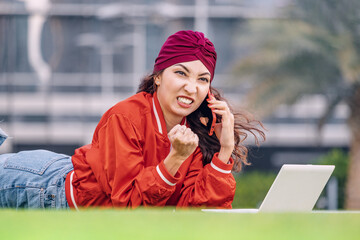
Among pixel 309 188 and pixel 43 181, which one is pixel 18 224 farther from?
pixel 43 181

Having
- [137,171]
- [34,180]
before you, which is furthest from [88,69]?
[137,171]

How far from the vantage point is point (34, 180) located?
12.6 ft

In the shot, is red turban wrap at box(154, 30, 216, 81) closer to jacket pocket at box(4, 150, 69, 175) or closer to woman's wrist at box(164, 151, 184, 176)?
woman's wrist at box(164, 151, 184, 176)

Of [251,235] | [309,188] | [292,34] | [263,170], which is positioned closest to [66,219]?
[251,235]

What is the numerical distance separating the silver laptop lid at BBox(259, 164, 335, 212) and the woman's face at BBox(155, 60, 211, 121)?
2.58 ft

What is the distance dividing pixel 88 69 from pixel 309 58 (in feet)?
34.9

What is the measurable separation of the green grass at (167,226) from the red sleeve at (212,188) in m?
1.83

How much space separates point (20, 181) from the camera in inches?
152

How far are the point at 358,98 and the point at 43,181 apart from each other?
10.6 meters

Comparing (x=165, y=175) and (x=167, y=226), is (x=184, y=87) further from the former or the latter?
(x=167, y=226)

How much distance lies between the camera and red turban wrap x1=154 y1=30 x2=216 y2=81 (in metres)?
3.60

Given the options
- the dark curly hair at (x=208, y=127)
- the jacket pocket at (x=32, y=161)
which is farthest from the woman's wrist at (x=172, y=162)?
the jacket pocket at (x=32, y=161)

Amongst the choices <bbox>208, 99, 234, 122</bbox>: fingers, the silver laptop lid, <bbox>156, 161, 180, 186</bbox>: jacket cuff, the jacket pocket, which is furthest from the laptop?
the jacket pocket

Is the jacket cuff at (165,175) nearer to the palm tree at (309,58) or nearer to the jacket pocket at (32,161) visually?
the jacket pocket at (32,161)
